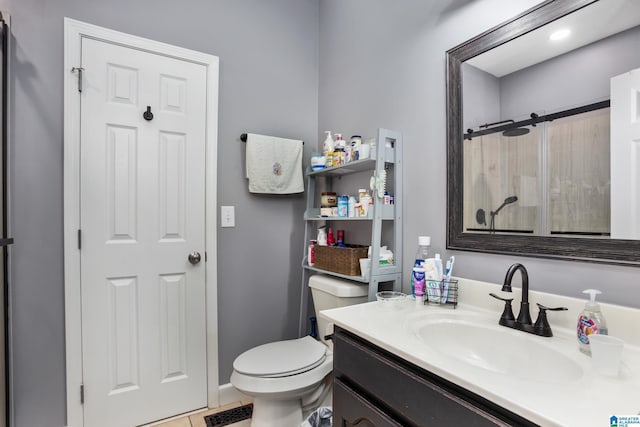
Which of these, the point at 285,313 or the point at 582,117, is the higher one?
the point at 582,117

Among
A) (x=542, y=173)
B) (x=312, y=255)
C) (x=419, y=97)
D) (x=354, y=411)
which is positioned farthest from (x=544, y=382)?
(x=312, y=255)

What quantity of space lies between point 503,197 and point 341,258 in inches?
29.6

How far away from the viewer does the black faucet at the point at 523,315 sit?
927mm

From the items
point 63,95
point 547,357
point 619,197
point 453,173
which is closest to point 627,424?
point 547,357

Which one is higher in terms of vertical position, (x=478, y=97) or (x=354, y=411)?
(x=478, y=97)

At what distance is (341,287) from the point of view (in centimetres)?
156

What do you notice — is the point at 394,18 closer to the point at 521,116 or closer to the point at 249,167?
the point at 521,116

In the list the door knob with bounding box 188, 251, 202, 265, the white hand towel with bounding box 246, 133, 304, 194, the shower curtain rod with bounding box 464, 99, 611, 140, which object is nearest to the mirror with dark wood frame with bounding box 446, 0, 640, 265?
the shower curtain rod with bounding box 464, 99, 611, 140

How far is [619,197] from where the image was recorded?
0.88m

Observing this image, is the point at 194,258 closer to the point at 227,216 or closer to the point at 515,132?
the point at 227,216

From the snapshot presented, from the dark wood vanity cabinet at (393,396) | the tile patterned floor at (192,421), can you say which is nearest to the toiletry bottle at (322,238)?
the dark wood vanity cabinet at (393,396)

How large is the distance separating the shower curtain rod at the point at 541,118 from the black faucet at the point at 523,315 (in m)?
0.48

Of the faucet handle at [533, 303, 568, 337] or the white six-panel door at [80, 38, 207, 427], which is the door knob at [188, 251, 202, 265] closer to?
the white six-panel door at [80, 38, 207, 427]

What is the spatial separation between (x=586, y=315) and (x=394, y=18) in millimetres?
1479
